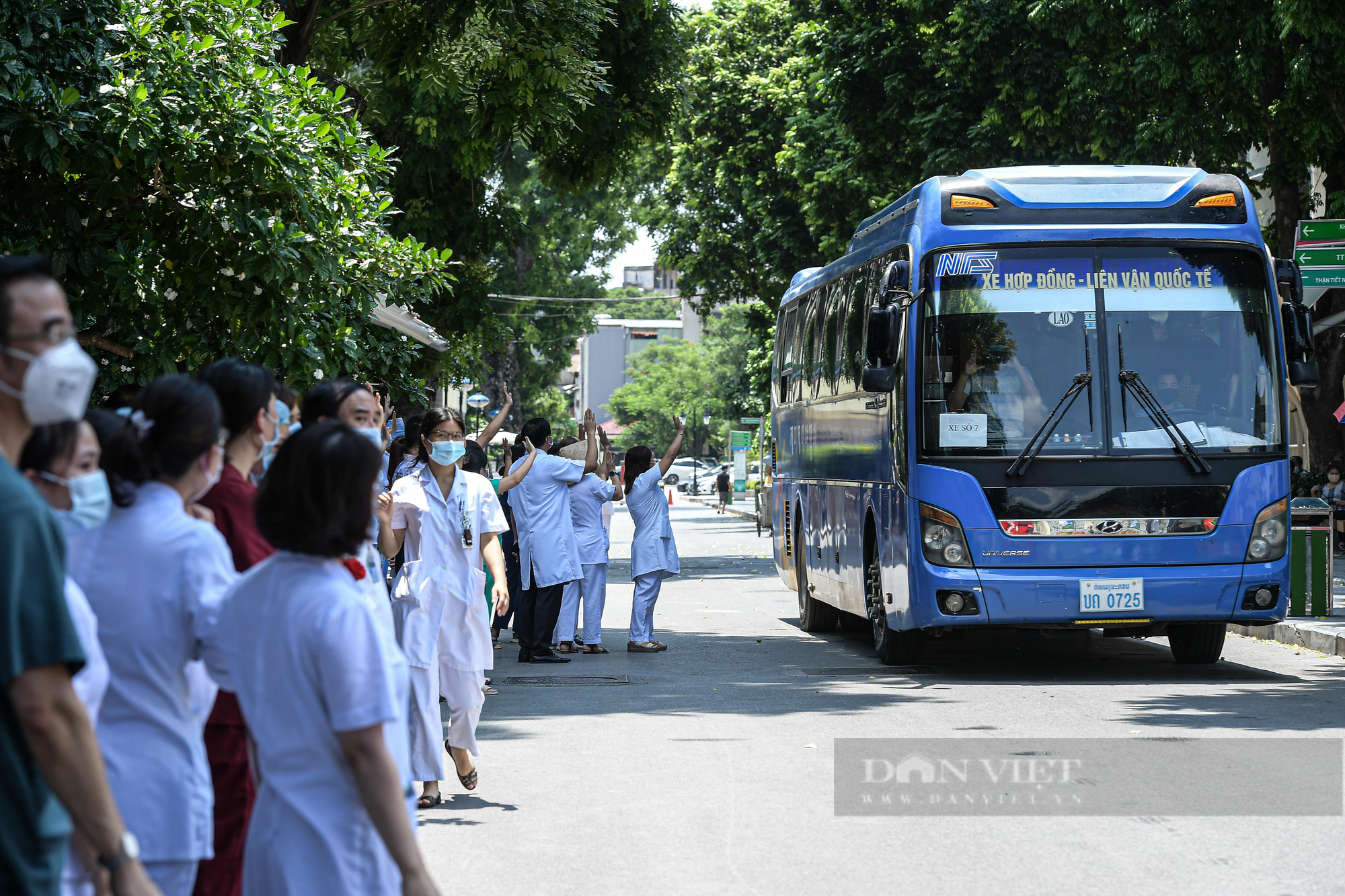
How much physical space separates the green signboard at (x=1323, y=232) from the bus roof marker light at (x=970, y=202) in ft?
16.6

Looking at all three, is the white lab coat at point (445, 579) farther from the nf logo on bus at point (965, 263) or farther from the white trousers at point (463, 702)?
the nf logo on bus at point (965, 263)

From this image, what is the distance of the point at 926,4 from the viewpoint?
24.7m

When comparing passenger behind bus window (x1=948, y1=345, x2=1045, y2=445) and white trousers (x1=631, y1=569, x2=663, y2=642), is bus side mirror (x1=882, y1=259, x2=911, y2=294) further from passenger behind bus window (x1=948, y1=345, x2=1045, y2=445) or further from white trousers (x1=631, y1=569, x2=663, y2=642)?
white trousers (x1=631, y1=569, x2=663, y2=642)

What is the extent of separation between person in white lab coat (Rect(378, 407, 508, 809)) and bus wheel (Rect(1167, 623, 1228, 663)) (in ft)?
21.9

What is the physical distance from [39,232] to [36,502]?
7598mm

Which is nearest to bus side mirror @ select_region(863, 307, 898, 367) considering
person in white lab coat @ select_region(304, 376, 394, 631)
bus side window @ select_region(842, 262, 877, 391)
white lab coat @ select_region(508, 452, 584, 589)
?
bus side window @ select_region(842, 262, 877, 391)

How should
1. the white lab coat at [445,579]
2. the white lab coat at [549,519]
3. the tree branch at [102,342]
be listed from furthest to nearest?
the white lab coat at [549,519], the tree branch at [102,342], the white lab coat at [445,579]

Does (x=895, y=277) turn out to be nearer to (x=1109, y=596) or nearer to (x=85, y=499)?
(x=1109, y=596)

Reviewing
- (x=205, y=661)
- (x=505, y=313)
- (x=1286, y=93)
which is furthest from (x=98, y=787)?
(x=505, y=313)

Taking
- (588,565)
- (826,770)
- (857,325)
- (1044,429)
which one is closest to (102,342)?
(826,770)

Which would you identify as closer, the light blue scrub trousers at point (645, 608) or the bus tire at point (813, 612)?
the light blue scrub trousers at point (645, 608)

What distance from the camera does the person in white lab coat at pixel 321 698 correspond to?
10.3 ft

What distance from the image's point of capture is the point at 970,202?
1193 centimetres

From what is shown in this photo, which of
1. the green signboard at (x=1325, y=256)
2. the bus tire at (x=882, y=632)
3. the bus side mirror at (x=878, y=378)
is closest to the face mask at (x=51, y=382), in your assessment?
the bus side mirror at (x=878, y=378)
